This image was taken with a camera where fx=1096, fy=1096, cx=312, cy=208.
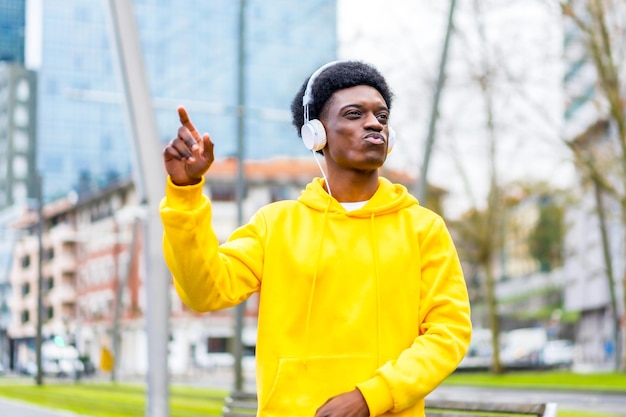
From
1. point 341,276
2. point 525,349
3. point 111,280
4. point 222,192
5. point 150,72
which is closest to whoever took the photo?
point 341,276

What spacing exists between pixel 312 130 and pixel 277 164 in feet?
247

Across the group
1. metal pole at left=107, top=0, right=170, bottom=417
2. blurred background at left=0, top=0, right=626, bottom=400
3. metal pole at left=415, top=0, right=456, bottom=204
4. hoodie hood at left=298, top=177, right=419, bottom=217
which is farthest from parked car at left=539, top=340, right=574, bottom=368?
hoodie hood at left=298, top=177, right=419, bottom=217

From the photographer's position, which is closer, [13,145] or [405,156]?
[405,156]

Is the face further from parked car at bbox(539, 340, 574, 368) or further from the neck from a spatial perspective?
parked car at bbox(539, 340, 574, 368)

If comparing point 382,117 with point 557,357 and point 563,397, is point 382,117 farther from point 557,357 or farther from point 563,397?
point 557,357

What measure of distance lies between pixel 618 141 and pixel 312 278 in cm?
2429

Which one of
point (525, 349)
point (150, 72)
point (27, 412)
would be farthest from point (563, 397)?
point (150, 72)

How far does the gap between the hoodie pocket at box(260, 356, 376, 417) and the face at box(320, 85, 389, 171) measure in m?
0.48

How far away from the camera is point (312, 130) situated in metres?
2.69

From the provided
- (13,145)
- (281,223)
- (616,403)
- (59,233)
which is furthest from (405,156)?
(13,145)

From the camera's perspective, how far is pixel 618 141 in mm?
25703

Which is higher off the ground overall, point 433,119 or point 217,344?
point 433,119

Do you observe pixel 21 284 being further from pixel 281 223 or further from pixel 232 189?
pixel 281 223

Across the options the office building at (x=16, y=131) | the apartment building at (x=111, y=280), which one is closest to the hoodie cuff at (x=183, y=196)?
the apartment building at (x=111, y=280)
